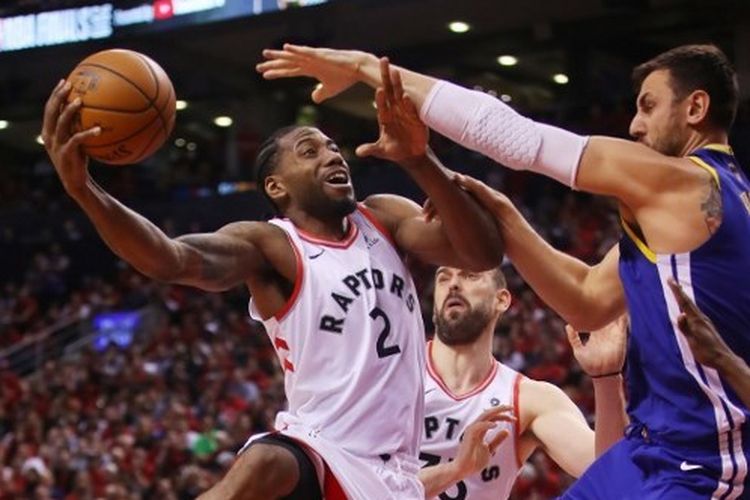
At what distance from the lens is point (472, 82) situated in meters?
21.5

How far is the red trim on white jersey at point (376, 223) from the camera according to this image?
4586 millimetres

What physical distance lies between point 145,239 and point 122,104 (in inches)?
17.8

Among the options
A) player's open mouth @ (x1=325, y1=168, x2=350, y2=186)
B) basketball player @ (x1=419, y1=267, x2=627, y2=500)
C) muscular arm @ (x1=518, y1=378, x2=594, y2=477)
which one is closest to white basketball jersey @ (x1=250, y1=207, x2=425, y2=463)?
player's open mouth @ (x1=325, y1=168, x2=350, y2=186)

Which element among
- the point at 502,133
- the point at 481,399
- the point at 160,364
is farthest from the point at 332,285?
the point at 160,364

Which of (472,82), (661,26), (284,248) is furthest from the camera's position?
(472,82)


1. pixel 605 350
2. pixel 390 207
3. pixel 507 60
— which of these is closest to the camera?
pixel 605 350

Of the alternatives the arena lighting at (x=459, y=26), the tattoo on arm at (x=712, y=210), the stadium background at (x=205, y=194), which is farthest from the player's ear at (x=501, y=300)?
the arena lighting at (x=459, y=26)

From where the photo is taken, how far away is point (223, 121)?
950 inches

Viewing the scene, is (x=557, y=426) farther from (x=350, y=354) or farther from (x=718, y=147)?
(x=718, y=147)

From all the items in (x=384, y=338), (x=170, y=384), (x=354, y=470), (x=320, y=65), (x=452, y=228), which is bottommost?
Result: (x=170, y=384)

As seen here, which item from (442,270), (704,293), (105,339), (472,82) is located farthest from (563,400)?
(472,82)

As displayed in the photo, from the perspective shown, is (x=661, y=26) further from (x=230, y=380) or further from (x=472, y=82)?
(x=230, y=380)

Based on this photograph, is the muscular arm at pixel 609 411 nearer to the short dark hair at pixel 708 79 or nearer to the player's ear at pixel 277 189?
the short dark hair at pixel 708 79

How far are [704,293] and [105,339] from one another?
52.8 ft
